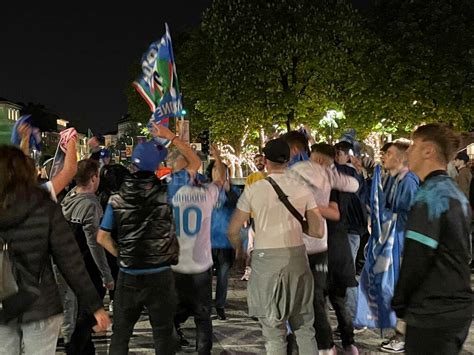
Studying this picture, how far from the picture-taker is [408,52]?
3294 cm

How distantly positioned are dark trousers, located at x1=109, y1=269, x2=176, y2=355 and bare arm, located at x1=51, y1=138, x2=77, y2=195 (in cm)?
86

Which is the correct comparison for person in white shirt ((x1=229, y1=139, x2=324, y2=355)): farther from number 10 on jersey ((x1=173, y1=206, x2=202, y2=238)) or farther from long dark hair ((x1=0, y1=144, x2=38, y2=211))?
long dark hair ((x1=0, y1=144, x2=38, y2=211))

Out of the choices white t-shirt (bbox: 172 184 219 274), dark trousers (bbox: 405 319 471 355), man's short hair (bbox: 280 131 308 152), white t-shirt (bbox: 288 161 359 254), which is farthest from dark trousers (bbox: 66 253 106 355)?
dark trousers (bbox: 405 319 471 355)

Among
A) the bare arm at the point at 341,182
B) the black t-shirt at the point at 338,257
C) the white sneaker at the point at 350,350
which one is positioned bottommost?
the white sneaker at the point at 350,350

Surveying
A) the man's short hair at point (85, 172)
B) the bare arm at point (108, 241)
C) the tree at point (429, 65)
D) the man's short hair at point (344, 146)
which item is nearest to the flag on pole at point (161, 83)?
the man's short hair at point (344, 146)

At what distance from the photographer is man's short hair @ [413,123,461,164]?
147 inches

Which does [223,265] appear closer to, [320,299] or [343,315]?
[343,315]

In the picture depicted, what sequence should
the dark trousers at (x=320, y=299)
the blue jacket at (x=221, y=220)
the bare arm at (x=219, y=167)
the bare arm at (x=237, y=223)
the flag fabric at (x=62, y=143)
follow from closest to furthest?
1. the bare arm at (x=237, y=223)
2. the flag fabric at (x=62, y=143)
3. the dark trousers at (x=320, y=299)
4. the bare arm at (x=219, y=167)
5. the blue jacket at (x=221, y=220)

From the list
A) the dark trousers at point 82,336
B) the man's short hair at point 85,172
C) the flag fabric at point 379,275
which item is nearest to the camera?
the dark trousers at point 82,336

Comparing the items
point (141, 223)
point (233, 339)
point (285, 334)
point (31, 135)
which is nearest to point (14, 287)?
point (141, 223)

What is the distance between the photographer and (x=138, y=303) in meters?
4.99

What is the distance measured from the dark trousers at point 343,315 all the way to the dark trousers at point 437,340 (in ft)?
9.56

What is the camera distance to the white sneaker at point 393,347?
6.80m

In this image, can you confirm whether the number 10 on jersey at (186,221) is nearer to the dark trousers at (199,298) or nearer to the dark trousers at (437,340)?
the dark trousers at (199,298)
